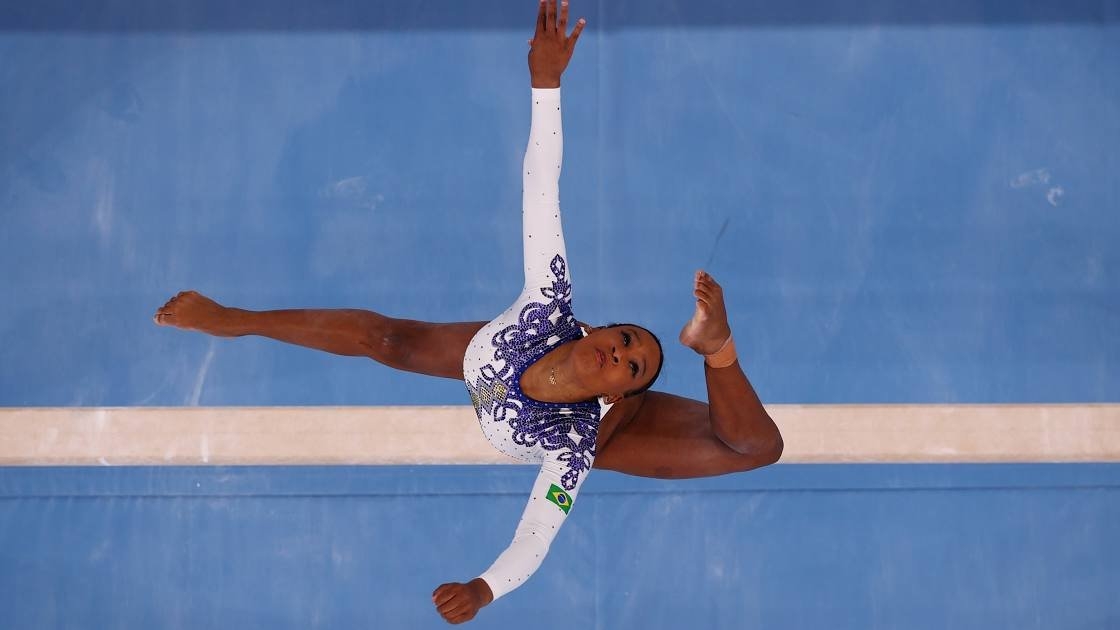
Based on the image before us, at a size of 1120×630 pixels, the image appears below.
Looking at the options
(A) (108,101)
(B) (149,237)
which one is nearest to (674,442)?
(B) (149,237)

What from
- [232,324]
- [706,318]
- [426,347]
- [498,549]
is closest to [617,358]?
[706,318]

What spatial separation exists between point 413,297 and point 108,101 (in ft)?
4.24

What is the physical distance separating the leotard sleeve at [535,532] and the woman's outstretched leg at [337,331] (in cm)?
38

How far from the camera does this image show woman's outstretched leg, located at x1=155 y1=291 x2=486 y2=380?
7.77ft

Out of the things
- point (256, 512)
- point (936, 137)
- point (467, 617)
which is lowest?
point (467, 617)

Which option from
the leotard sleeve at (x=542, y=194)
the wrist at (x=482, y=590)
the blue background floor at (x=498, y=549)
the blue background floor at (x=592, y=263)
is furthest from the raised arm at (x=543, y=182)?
the blue background floor at (x=498, y=549)

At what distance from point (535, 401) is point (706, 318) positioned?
57 cm

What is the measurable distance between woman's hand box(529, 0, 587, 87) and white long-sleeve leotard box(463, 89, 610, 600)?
0.04m

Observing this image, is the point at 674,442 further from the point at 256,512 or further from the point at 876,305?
the point at 256,512

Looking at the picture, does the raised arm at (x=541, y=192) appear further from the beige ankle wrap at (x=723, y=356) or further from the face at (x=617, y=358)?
the beige ankle wrap at (x=723, y=356)

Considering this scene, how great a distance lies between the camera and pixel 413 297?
3.24 m

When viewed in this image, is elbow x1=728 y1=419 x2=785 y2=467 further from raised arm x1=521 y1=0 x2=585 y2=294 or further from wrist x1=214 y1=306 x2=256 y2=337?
wrist x1=214 y1=306 x2=256 y2=337

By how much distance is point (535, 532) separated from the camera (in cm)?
222

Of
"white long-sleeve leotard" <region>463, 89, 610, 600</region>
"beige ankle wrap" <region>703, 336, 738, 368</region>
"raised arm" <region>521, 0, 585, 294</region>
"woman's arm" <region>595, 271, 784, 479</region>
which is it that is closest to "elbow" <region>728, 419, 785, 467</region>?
"woman's arm" <region>595, 271, 784, 479</region>
